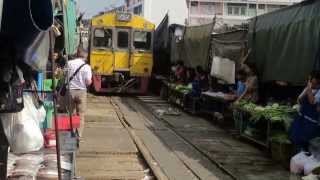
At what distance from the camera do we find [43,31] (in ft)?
12.6

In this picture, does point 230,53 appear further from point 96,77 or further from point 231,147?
point 96,77

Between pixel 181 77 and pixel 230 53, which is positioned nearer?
pixel 230 53

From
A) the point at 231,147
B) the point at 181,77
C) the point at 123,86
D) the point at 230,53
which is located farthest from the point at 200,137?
the point at 123,86

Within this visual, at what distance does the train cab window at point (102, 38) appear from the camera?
23.6m

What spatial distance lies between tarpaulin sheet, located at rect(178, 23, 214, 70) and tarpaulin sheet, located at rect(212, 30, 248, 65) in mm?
855

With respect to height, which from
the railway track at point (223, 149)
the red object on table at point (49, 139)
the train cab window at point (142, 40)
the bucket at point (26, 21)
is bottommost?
the railway track at point (223, 149)

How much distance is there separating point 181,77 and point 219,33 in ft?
16.1

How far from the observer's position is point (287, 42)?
11.2 m

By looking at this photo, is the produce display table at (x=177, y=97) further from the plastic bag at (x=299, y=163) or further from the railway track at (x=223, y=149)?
the plastic bag at (x=299, y=163)

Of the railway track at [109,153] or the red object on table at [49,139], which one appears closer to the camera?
the red object on table at [49,139]

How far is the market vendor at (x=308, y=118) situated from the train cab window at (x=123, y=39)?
15.0 metres

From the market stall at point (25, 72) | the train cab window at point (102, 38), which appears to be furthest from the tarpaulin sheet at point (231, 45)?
the market stall at point (25, 72)

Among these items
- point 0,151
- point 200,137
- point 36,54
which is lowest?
point 200,137

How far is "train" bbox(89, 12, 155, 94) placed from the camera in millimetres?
23500
